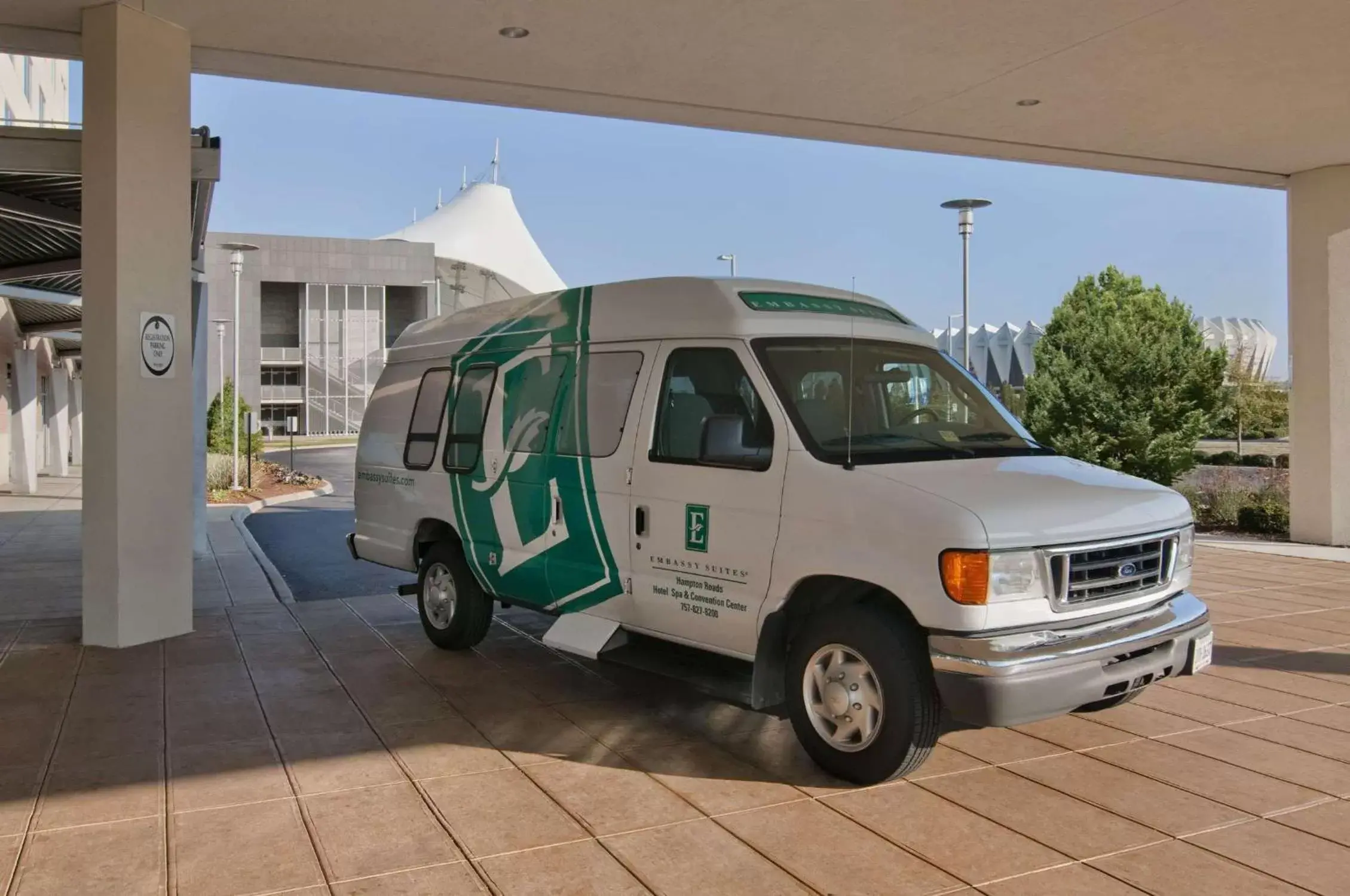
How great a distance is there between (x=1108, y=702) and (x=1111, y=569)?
2.07 ft

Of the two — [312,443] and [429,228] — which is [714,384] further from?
[429,228]

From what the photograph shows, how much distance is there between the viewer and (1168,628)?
495cm

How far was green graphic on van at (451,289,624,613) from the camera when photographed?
6293 millimetres

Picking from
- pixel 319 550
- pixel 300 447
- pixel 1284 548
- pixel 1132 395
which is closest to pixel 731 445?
pixel 1284 548

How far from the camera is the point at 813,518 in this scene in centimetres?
493

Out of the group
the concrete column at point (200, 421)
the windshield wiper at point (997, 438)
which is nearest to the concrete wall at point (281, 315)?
the concrete column at point (200, 421)

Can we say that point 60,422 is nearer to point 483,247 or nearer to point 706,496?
point 706,496

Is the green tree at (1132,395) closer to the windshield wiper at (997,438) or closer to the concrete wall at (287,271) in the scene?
the windshield wiper at (997,438)

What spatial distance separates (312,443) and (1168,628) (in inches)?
2334

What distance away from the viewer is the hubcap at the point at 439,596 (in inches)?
304

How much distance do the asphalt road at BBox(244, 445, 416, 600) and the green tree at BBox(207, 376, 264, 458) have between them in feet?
21.8

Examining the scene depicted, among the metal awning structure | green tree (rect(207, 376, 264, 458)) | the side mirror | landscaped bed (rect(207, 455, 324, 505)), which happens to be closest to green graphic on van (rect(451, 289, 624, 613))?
the side mirror

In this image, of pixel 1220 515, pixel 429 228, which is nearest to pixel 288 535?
pixel 1220 515

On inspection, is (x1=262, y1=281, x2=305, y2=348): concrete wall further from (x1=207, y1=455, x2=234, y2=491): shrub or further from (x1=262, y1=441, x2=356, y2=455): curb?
(x1=207, y1=455, x2=234, y2=491): shrub
